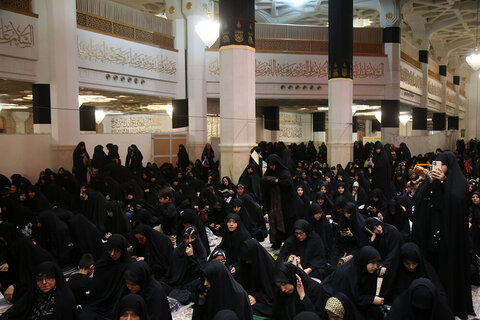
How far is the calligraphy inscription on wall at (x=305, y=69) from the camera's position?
37.3ft

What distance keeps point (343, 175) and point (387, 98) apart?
5903mm

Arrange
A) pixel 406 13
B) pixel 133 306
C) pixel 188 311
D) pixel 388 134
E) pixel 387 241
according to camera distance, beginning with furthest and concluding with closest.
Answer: pixel 406 13, pixel 388 134, pixel 387 241, pixel 188 311, pixel 133 306

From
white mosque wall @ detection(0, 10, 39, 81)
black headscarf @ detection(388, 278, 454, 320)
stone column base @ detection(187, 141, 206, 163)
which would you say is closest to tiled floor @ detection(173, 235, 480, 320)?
black headscarf @ detection(388, 278, 454, 320)

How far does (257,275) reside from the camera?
114 inches

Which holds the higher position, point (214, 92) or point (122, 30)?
point (122, 30)

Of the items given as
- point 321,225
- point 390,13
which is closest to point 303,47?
point 390,13

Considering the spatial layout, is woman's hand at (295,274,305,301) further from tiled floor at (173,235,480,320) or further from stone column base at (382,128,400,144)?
stone column base at (382,128,400,144)

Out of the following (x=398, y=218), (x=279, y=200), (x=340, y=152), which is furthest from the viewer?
(x=340, y=152)

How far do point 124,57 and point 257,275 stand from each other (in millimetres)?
7450

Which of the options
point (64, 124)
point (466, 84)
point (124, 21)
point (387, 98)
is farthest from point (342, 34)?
point (466, 84)

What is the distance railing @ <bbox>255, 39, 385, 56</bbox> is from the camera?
11.4 m

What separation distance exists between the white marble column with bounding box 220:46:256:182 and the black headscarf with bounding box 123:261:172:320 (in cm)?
501

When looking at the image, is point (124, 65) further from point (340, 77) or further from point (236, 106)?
point (340, 77)

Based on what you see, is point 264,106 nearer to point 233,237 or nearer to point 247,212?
point 247,212
